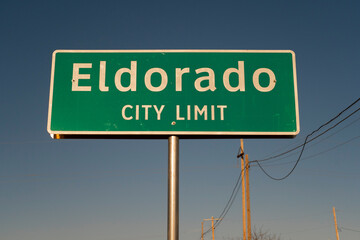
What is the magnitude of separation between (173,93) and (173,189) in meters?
0.74

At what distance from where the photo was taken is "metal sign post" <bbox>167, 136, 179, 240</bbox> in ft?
8.87

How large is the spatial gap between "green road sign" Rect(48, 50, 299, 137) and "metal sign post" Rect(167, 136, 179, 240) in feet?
0.35

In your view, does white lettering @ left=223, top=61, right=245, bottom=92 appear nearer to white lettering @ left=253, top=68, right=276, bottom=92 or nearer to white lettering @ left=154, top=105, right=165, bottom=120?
white lettering @ left=253, top=68, right=276, bottom=92

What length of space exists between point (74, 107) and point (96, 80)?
27 centimetres

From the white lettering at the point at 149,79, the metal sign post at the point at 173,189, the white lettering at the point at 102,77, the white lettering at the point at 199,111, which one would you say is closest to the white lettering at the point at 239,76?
the white lettering at the point at 199,111

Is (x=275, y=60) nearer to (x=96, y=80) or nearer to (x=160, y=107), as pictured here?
(x=160, y=107)

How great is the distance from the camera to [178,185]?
9.36ft

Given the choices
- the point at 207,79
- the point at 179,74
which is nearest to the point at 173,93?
the point at 179,74

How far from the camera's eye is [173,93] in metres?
3.13

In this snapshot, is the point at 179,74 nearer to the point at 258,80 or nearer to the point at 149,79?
the point at 149,79

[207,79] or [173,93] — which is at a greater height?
[207,79]

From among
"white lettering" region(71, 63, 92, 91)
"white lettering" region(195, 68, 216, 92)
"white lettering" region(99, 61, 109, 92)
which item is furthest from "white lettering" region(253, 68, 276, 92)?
"white lettering" region(71, 63, 92, 91)

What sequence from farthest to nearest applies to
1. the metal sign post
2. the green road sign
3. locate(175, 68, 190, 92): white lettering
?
1. locate(175, 68, 190, 92): white lettering
2. the green road sign
3. the metal sign post

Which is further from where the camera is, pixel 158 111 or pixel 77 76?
pixel 77 76
